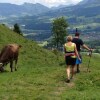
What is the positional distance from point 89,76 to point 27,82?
435 centimetres

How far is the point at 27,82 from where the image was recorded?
21.9m

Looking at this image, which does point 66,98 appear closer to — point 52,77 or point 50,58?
point 52,77

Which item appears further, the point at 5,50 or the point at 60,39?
the point at 60,39

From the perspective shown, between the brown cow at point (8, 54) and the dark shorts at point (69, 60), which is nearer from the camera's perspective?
the dark shorts at point (69, 60)

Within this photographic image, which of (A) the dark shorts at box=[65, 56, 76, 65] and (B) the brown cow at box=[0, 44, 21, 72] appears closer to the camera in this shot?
(A) the dark shorts at box=[65, 56, 76, 65]

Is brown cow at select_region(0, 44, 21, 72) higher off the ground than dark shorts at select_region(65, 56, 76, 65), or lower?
lower

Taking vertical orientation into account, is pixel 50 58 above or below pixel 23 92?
below

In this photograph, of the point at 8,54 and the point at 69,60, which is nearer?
the point at 69,60

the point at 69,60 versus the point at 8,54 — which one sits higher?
the point at 69,60

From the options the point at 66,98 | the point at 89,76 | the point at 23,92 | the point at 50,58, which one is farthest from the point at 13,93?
the point at 50,58

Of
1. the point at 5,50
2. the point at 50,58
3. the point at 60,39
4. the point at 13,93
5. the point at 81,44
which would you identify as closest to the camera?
the point at 13,93

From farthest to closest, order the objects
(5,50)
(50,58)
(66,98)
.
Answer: (50,58) → (5,50) → (66,98)

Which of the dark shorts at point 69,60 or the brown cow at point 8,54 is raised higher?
the dark shorts at point 69,60

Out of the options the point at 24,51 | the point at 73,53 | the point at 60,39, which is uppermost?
the point at 73,53
